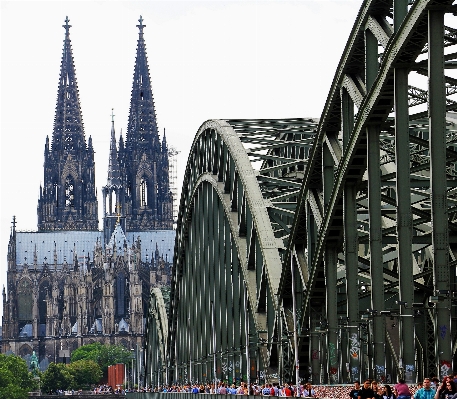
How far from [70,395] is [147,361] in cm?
7955

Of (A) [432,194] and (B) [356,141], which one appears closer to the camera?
(A) [432,194]

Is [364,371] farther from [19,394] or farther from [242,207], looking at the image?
[19,394]

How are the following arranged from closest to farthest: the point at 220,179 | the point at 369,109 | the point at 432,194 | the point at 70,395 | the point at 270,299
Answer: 1. the point at 432,194
2. the point at 369,109
3. the point at 270,299
4. the point at 220,179
5. the point at 70,395

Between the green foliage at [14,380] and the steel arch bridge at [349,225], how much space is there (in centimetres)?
10961

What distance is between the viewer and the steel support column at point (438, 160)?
1008 inches

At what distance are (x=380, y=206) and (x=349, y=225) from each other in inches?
126

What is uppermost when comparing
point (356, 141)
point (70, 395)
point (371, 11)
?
point (371, 11)

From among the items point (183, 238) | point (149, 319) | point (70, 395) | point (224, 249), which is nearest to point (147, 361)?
point (149, 319)

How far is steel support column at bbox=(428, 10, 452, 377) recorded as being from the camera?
25.6 metres

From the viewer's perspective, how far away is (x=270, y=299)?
152 feet

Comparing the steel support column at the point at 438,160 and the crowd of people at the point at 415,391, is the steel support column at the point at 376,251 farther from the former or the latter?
the steel support column at the point at 438,160

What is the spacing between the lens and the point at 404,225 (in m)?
27.7

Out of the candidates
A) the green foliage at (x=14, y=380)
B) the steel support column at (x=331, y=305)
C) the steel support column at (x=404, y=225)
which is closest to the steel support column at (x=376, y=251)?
the steel support column at (x=404, y=225)

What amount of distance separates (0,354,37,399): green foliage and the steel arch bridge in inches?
4315
